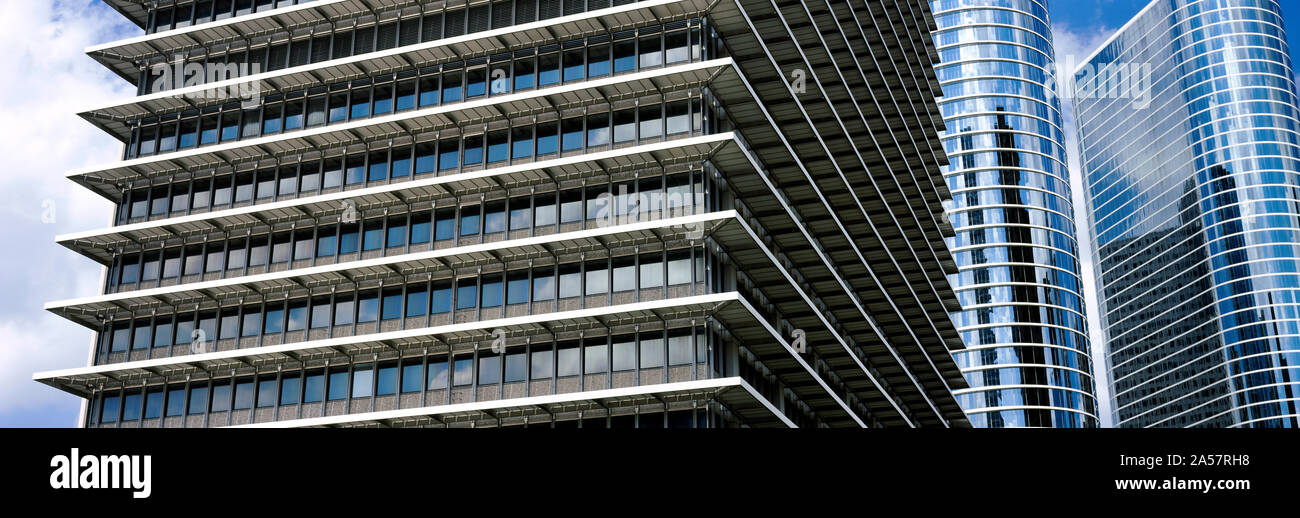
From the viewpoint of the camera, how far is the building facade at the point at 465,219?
6712 centimetres

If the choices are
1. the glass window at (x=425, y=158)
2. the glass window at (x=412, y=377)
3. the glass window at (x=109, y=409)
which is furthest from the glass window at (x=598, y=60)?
the glass window at (x=109, y=409)

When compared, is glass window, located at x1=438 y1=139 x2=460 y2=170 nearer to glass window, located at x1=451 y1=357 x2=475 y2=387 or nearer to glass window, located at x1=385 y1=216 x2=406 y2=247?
glass window, located at x1=385 y1=216 x2=406 y2=247

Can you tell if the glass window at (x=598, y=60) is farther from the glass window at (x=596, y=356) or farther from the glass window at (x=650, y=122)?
the glass window at (x=596, y=356)

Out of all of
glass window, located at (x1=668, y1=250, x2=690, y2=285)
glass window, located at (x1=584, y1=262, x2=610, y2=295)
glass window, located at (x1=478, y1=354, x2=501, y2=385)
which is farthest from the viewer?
glass window, located at (x1=478, y1=354, x2=501, y2=385)

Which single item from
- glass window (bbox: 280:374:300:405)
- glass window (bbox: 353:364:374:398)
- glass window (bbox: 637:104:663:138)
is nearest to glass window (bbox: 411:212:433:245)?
glass window (bbox: 353:364:374:398)

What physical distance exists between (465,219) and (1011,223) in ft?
415

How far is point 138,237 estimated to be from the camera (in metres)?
78.8

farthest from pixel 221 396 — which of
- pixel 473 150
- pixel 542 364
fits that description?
pixel 473 150

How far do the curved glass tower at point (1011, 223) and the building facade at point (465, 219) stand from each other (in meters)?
93.7

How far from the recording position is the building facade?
220 ft

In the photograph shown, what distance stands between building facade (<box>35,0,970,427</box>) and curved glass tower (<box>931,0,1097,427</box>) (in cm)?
9374

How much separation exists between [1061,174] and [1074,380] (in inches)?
1291
